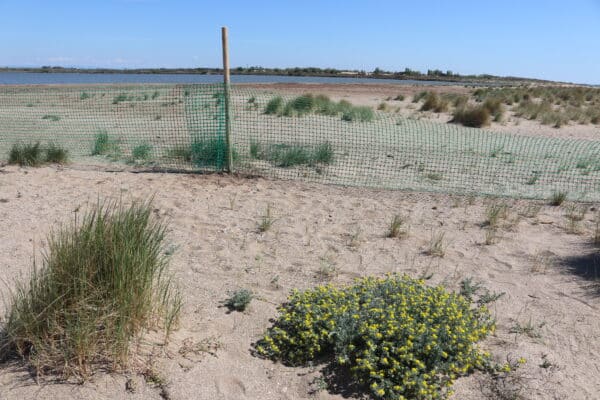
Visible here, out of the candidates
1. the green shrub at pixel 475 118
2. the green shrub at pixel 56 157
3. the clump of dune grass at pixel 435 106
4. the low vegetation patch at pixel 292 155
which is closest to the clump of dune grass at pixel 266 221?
the low vegetation patch at pixel 292 155

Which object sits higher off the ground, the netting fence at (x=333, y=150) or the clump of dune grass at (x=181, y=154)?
the clump of dune grass at (x=181, y=154)

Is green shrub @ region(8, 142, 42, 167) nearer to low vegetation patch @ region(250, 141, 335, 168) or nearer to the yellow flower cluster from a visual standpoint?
low vegetation patch @ region(250, 141, 335, 168)

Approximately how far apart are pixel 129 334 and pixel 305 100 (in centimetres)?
1702

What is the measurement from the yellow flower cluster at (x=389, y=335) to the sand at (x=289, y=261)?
0.53 feet

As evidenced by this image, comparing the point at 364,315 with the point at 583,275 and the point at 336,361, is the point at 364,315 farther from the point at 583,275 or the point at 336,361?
the point at 583,275

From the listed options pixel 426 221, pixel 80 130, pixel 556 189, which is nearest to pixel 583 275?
pixel 426 221

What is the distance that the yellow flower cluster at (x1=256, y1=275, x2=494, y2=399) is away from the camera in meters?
3.59

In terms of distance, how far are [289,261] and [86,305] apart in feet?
7.76

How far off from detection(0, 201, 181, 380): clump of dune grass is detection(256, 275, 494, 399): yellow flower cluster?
35.5 inches

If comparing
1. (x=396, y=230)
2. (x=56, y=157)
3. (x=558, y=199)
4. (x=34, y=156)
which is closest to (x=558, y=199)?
(x=558, y=199)

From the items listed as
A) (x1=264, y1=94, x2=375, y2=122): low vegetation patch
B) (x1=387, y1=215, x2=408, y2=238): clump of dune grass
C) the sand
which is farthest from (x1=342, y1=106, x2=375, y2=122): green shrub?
(x1=387, y1=215, x2=408, y2=238): clump of dune grass

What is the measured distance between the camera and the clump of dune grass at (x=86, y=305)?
3459mm

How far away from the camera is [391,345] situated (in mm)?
3678

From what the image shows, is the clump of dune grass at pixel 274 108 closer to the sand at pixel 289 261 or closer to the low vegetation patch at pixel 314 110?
the low vegetation patch at pixel 314 110
